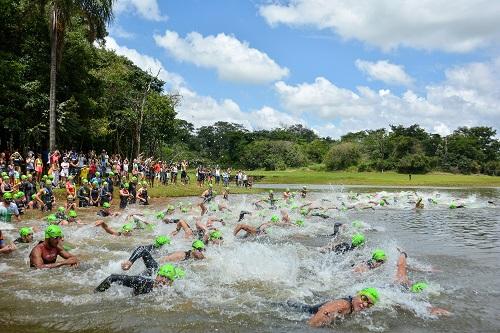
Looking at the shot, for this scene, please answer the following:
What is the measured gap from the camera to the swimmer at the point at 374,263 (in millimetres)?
11172

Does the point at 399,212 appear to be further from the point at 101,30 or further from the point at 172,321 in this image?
the point at 172,321

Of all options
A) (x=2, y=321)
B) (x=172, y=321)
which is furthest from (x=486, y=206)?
(x=2, y=321)

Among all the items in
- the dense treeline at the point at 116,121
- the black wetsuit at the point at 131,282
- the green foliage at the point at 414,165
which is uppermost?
the dense treeline at the point at 116,121

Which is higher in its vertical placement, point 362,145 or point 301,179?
point 362,145

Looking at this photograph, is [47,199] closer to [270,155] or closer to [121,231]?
[121,231]

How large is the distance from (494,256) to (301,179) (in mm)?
44701

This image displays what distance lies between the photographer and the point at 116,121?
143 feet

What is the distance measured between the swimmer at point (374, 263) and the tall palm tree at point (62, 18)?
17.6 metres

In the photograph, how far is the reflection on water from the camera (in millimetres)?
8031

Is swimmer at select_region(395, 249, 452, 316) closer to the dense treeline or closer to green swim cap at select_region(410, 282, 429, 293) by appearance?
green swim cap at select_region(410, 282, 429, 293)

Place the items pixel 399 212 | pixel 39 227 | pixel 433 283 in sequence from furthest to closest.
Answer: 1. pixel 399 212
2. pixel 39 227
3. pixel 433 283

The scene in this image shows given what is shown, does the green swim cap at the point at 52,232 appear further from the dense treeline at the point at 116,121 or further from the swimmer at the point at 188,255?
the dense treeline at the point at 116,121

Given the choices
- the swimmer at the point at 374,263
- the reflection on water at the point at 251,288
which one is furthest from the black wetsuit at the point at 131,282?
the swimmer at the point at 374,263

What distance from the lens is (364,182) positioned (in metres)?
56.6
